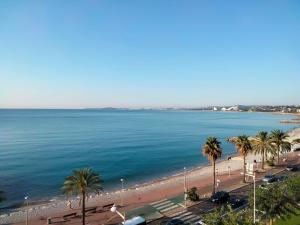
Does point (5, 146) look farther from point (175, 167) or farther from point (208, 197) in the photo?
point (208, 197)

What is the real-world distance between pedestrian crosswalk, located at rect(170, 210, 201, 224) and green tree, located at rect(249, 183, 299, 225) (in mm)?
7903

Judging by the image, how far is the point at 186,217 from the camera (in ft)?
113

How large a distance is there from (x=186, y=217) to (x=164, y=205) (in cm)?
593

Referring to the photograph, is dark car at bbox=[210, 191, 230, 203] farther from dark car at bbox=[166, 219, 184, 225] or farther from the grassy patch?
the grassy patch

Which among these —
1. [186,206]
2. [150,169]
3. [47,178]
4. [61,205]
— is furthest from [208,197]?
[47,178]

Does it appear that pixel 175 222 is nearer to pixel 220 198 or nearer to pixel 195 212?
pixel 195 212

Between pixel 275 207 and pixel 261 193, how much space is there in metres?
1.62

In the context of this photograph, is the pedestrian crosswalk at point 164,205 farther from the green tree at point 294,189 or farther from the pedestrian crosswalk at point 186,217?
the green tree at point 294,189

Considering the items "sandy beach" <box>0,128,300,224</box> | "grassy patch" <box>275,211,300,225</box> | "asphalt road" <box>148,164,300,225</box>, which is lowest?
"sandy beach" <box>0,128,300,224</box>

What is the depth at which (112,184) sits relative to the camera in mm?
58562

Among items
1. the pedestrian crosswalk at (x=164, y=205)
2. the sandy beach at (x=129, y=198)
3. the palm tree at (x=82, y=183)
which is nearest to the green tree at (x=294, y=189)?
the pedestrian crosswalk at (x=164, y=205)

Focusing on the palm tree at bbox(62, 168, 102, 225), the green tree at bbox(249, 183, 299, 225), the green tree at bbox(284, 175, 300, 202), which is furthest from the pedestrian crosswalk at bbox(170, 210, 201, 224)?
the green tree at bbox(284, 175, 300, 202)

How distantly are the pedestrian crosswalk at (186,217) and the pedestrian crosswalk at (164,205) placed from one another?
244cm

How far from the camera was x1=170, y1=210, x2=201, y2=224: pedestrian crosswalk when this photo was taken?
33.1 meters
